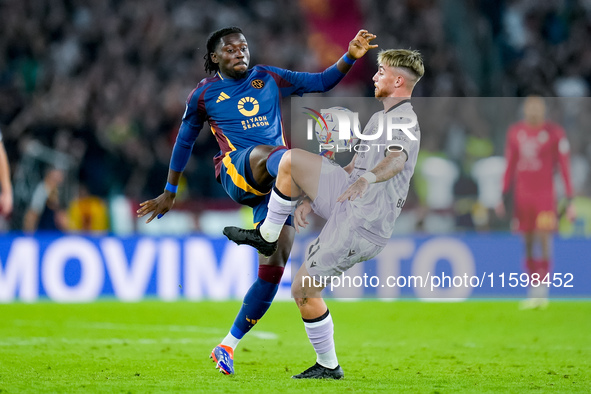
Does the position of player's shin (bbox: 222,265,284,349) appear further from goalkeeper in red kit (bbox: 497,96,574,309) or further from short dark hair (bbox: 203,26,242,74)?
goalkeeper in red kit (bbox: 497,96,574,309)

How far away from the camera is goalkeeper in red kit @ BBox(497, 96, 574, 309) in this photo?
34.8 ft

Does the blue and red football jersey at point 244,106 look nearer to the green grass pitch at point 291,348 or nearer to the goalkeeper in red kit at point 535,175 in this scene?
the green grass pitch at point 291,348

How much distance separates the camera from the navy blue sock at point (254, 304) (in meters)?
6.05

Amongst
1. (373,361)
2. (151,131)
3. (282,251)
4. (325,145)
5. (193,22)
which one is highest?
(193,22)

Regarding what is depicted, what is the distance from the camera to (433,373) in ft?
19.5

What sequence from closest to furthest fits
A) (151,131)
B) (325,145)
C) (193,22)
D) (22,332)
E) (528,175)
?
(325,145)
(22,332)
(528,175)
(151,131)
(193,22)

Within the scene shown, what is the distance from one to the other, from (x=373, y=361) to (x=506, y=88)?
9.11 metres

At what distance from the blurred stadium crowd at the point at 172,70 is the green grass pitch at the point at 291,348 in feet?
7.55

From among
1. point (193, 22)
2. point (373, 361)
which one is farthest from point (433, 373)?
point (193, 22)

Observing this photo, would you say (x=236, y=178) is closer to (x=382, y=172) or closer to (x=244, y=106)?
(x=244, y=106)

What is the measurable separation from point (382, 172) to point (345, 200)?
422 millimetres

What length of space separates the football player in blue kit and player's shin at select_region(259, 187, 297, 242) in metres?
0.42

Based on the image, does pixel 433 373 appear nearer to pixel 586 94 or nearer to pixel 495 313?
pixel 495 313

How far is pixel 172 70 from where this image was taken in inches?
604
